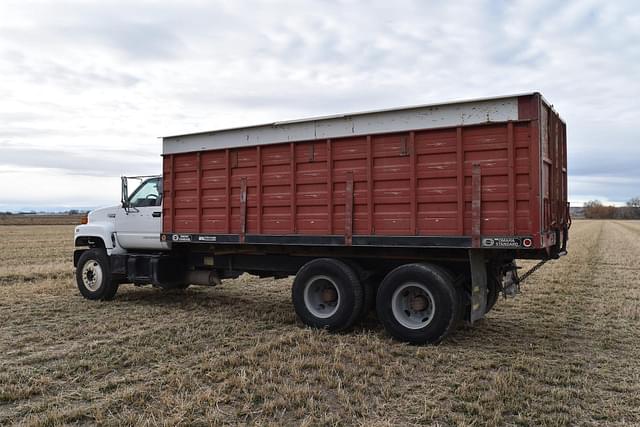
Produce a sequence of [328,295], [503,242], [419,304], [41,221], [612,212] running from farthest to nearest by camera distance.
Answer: [612,212] → [41,221] → [328,295] → [419,304] → [503,242]

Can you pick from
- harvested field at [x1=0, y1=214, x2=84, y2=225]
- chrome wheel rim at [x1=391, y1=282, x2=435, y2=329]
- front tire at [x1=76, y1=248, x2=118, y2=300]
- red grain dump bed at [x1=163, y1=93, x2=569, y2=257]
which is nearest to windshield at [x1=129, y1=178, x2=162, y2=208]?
red grain dump bed at [x1=163, y1=93, x2=569, y2=257]

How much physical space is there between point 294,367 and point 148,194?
212 inches

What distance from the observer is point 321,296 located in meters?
7.66

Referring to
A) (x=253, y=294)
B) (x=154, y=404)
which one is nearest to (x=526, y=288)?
(x=253, y=294)

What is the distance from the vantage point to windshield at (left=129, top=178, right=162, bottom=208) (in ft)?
31.4

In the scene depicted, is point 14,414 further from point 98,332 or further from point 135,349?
point 98,332

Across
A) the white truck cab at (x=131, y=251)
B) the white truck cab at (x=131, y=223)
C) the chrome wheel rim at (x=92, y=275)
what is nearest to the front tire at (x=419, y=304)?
the white truck cab at (x=131, y=251)

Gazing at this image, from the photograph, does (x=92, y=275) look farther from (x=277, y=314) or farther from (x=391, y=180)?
(x=391, y=180)

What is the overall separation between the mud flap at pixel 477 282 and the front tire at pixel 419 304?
0.18 metres

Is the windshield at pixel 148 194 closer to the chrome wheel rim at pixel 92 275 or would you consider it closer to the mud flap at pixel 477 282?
the chrome wheel rim at pixel 92 275

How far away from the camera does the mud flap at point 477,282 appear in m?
6.59

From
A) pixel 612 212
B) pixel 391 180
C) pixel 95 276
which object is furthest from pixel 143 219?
pixel 612 212

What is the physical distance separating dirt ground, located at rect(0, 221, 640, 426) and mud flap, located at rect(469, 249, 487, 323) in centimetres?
44

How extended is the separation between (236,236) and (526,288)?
6.39m
